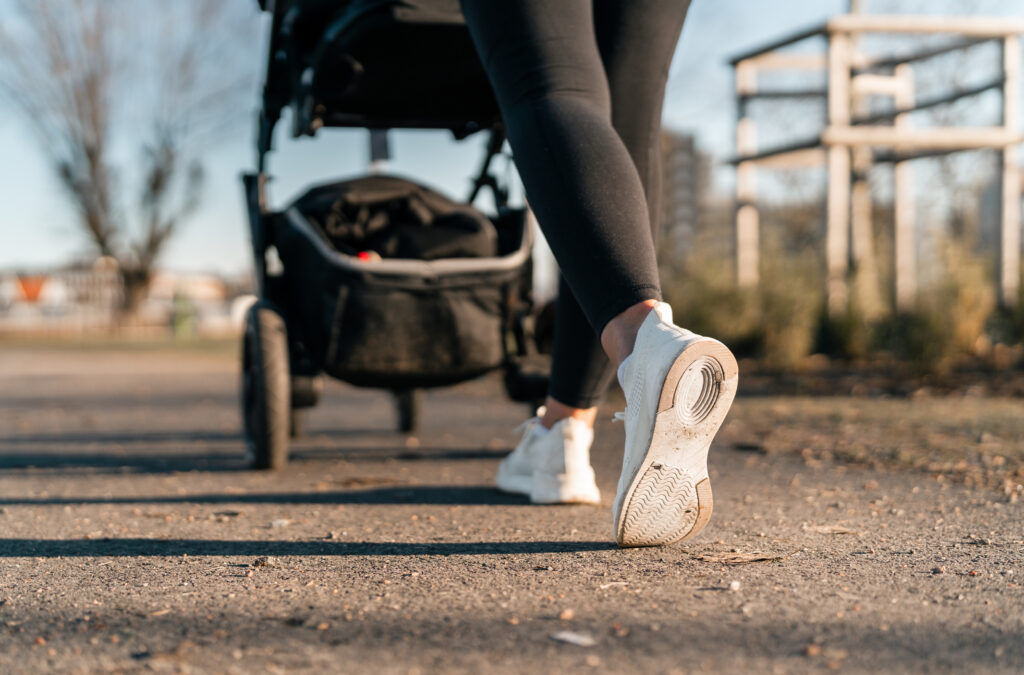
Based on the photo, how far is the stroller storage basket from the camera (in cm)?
250

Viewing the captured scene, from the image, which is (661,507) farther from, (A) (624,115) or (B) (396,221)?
(B) (396,221)

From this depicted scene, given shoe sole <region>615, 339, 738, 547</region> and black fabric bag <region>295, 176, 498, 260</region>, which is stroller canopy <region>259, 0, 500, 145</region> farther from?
shoe sole <region>615, 339, 738, 547</region>

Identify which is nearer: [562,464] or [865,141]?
[562,464]

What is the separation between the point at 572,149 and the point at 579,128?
0.04 metres

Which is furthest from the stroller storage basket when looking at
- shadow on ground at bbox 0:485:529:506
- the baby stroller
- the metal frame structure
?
the metal frame structure

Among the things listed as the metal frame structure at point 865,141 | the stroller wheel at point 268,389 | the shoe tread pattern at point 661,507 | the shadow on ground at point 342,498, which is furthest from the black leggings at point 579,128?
the metal frame structure at point 865,141

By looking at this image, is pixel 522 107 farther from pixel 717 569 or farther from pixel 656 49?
pixel 717 569

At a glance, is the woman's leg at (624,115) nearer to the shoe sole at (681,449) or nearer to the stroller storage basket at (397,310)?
the shoe sole at (681,449)

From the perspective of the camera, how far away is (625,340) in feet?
4.51

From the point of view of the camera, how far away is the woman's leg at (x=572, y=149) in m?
1.40

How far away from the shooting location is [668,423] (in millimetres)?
1343

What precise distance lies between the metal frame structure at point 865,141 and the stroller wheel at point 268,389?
4.04m

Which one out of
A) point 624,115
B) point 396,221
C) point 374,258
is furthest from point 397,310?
point 624,115

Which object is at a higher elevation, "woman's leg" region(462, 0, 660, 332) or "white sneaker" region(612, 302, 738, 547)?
"woman's leg" region(462, 0, 660, 332)
